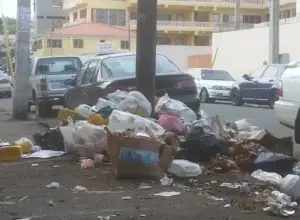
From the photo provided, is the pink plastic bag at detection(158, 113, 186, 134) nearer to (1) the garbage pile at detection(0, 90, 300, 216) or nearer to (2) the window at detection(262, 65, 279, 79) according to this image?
(1) the garbage pile at detection(0, 90, 300, 216)

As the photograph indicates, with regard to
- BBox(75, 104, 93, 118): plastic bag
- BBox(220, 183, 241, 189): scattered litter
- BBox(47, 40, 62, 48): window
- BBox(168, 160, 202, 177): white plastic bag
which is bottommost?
BBox(220, 183, 241, 189): scattered litter

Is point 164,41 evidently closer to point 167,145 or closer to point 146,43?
point 146,43

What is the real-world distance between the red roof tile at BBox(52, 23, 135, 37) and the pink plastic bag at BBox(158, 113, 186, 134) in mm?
49422

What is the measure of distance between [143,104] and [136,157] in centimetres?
267

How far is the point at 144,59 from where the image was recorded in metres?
10.4

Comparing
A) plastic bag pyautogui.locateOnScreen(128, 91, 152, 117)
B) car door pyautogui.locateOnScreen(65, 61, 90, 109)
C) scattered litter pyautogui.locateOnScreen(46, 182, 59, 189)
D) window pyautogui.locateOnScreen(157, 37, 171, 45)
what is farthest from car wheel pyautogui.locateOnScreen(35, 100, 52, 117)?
window pyautogui.locateOnScreen(157, 37, 171, 45)

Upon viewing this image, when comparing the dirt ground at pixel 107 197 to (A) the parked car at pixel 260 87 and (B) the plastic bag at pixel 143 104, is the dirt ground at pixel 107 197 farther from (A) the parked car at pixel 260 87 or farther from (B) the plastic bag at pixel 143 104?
(A) the parked car at pixel 260 87

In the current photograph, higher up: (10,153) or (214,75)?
(214,75)

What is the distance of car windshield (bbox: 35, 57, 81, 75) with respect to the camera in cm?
1922

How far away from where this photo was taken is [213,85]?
27.0 meters

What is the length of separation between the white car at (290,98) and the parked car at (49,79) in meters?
8.43

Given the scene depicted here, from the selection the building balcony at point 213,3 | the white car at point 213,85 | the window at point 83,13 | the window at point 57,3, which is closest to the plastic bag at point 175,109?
the white car at point 213,85

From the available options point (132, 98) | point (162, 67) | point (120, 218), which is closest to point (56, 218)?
point (120, 218)

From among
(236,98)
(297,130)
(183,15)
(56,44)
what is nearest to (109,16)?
(183,15)
